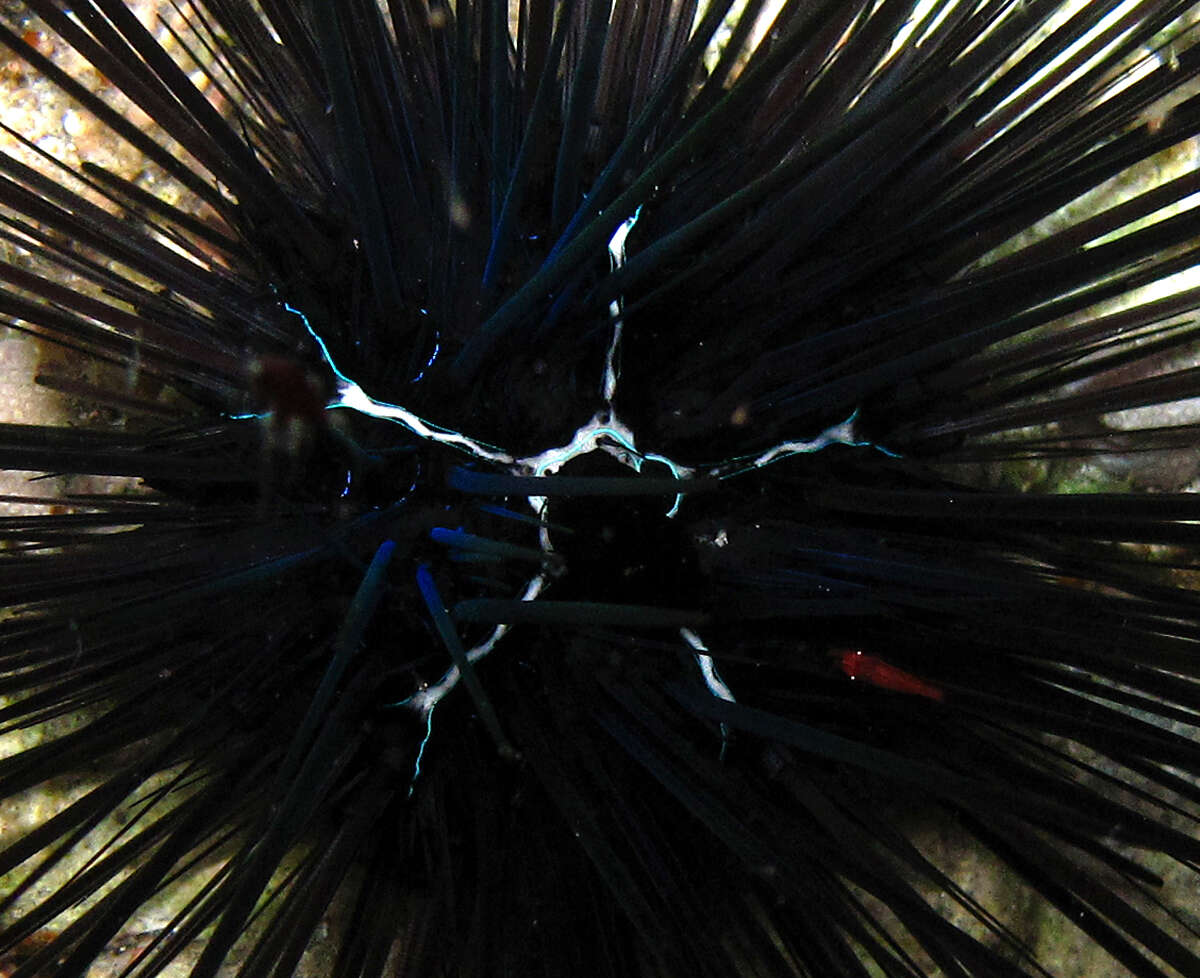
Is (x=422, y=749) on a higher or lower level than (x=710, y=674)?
lower

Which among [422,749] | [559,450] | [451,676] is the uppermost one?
[559,450]

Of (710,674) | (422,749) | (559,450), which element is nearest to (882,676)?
(710,674)

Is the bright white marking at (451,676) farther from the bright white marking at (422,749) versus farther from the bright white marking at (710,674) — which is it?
the bright white marking at (710,674)

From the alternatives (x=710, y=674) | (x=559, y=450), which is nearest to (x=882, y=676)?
(x=710, y=674)

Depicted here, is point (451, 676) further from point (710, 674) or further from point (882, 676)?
point (882, 676)

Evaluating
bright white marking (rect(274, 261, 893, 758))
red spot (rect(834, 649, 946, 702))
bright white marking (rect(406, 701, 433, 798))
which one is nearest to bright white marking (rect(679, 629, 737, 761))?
bright white marking (rect(274, 261, 893, 758))

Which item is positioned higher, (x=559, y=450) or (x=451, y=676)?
(x=559, y=450)

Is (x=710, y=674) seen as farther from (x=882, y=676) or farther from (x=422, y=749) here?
(x=422, y=749)

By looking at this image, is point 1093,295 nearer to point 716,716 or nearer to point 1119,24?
point 1119,24

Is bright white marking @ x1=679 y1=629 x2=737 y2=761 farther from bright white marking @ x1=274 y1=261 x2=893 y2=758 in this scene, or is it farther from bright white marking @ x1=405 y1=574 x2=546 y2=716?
bright white marking @ x1=405 y1=574 x2=546 y2=716

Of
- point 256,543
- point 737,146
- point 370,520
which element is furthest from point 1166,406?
point 256,543
